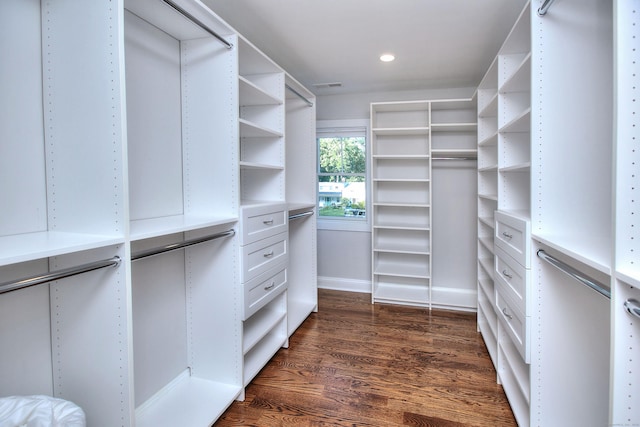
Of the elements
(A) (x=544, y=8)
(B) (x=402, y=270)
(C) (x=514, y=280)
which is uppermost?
(A) (x=544, y=8)

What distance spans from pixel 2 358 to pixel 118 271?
0.49 meters

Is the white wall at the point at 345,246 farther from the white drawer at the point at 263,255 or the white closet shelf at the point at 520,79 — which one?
the white closet shelf at the point at 520,79

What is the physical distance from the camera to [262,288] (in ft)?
Result: 7.34

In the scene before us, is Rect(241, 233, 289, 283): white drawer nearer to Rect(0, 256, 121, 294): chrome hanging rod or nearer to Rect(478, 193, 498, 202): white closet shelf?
Rect(0, 256, 121, 294): chrome hanging rod

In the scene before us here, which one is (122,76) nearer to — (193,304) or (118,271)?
(118,271)

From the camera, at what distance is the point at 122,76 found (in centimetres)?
119

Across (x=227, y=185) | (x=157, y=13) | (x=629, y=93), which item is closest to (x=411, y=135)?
(x=227, y=185)

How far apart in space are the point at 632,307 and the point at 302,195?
8.99 ft

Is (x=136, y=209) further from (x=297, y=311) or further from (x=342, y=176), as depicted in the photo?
(x=342, y=176)

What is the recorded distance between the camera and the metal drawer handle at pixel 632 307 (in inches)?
33.4

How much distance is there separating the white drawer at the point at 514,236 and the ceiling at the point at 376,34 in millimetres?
1289

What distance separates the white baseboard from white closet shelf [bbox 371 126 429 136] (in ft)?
5.67

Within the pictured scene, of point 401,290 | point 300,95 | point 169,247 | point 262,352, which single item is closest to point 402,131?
point 300,95

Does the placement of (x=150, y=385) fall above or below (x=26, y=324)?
below
